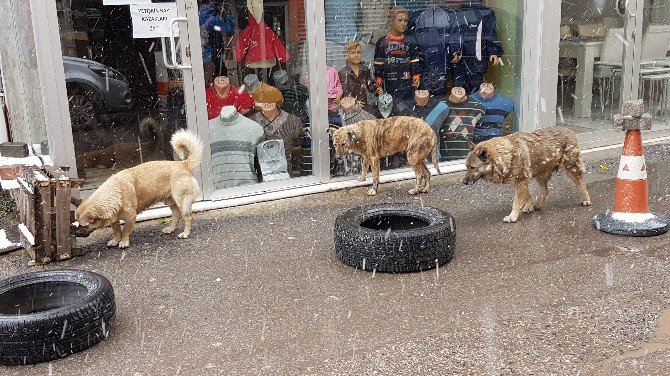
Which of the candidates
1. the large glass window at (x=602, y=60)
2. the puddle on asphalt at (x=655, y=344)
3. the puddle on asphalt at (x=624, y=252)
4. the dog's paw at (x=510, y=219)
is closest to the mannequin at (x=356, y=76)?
the dog's paw at (x=510, y=219)

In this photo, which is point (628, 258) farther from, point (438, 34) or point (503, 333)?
point (438, 34)

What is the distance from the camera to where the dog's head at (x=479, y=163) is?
607 centimetres

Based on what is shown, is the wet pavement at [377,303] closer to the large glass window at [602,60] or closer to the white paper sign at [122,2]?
the white paper sign at [122,2]

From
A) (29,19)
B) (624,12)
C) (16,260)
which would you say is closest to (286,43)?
(29,19)

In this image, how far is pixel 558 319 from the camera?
4.21m

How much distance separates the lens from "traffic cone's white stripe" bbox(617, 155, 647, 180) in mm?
5938

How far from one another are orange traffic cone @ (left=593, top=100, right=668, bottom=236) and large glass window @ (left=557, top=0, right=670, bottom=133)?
10.3 ft

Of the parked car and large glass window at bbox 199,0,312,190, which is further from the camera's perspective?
large glass window at bbox 199,0,312,190

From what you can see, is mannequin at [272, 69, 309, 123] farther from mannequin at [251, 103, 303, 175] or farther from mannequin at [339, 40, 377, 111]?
mannequin at [339, 40, 377, 111]

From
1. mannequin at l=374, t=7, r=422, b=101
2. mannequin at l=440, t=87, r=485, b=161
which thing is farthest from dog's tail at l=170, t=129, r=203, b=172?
mannequin at l=440, t=87, r=485, b=161

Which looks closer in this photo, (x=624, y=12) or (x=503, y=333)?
(x=503, y=333)

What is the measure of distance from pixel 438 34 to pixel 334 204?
2822 mm

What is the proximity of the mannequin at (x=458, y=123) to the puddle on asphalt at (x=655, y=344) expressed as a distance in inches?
187

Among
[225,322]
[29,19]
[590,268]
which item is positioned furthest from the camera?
[29,19]
